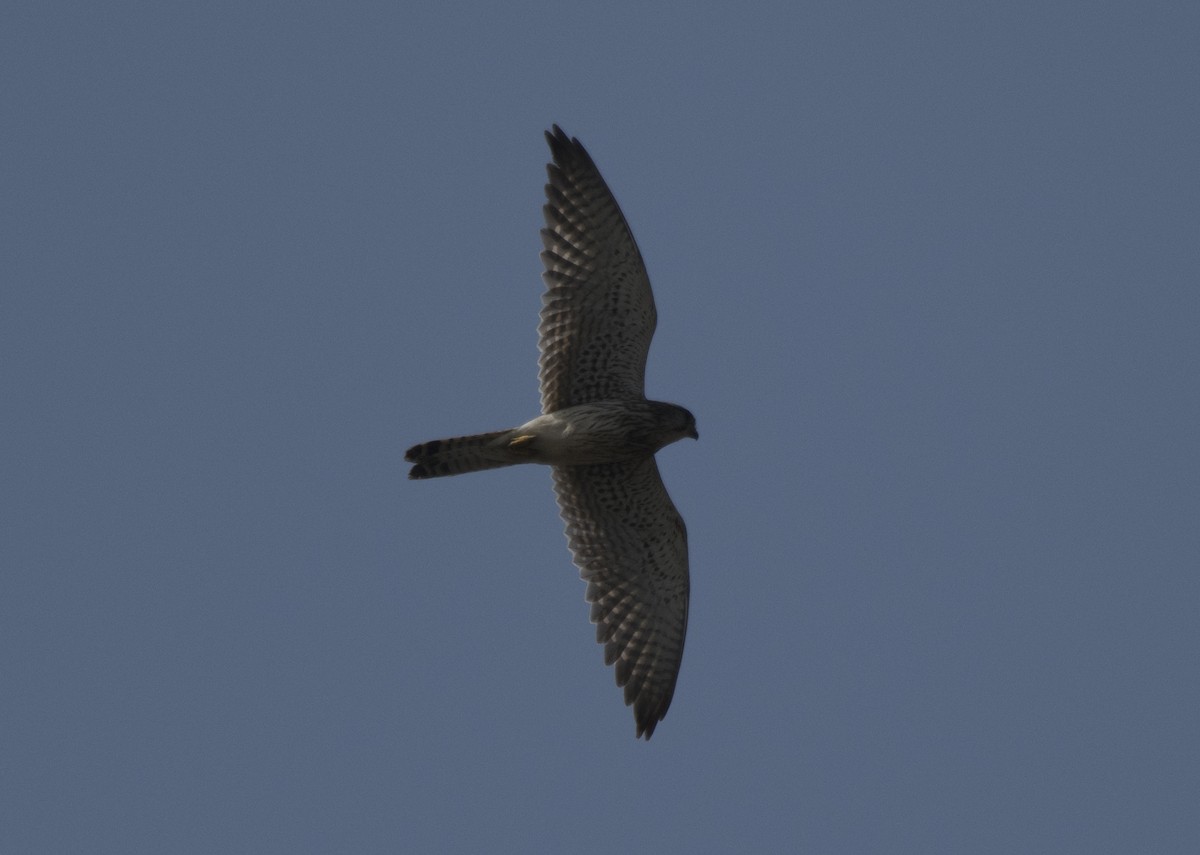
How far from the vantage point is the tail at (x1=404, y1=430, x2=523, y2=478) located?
13.2 meters

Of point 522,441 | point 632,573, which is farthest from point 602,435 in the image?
point 632,573

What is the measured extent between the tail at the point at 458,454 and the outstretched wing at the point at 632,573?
31.6 inches

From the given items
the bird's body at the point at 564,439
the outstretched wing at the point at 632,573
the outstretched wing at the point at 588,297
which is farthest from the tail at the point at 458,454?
the outstretched wing at the point at 632,573

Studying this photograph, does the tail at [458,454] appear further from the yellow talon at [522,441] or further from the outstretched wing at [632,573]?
the outstretched wing at [632,573]

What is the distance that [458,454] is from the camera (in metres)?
13.3

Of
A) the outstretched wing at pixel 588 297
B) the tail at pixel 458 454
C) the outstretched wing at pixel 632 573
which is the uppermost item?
the outstretched wing at pixel 588 297

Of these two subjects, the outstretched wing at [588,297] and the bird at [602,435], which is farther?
the outstretched wing at [588,297]

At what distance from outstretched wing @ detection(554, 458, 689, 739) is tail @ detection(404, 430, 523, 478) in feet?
2.64

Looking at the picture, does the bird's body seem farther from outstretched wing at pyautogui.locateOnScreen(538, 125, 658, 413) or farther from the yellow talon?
outstretched wing at pyautogui.locateOnScreen(538, 125, 658, 413)

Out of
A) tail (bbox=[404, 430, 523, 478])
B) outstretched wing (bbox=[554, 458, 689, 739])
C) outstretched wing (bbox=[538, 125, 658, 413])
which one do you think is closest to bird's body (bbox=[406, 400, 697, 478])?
tail (bbox=[404, 430, 523, 478])

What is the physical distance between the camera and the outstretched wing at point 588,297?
528 inches

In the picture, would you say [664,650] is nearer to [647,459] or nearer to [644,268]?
[647,459]

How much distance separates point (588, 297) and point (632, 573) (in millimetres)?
2369

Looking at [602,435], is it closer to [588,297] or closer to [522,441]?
[522,441]
